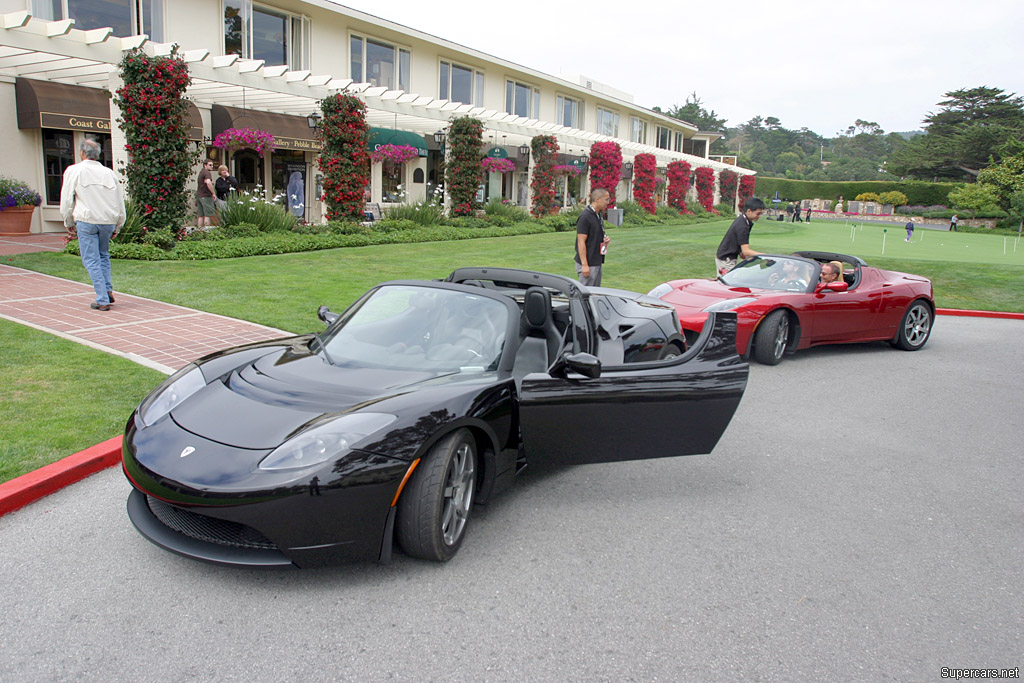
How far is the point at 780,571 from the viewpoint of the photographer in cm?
354

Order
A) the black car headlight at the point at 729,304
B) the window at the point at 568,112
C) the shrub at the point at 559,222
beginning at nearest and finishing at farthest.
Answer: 1. the black car headlight at the point at 729,304
2. the shrub at the point at 559,222
3. the window at the point at 568,112

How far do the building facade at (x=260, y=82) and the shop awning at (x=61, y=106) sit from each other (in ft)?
0.09

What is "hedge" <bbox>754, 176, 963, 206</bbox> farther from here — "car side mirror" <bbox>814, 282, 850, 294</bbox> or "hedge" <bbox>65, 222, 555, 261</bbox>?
"car side mirror" <bbox>814, 282, 850, 294</bbox>

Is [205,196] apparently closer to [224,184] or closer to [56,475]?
[224,184]

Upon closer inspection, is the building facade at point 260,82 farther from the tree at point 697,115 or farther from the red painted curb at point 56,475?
the tree at point 697,115

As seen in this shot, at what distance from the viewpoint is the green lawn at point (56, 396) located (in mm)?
4414

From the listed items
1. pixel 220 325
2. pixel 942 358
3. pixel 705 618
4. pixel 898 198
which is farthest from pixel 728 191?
pixel 705 618

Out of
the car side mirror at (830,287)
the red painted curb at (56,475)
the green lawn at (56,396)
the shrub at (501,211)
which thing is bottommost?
the red painted curb at (56,475)

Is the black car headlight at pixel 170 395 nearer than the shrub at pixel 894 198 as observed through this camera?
Yes

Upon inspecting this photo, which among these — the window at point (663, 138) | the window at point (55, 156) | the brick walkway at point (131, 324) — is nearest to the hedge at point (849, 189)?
the window at point (663, 138)

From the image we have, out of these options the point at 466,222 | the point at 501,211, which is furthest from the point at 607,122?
the point at 466,222

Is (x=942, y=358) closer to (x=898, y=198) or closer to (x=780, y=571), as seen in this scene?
(x=780, y=571)

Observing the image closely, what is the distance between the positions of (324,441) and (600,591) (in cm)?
140

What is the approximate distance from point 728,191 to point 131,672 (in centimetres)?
5482
